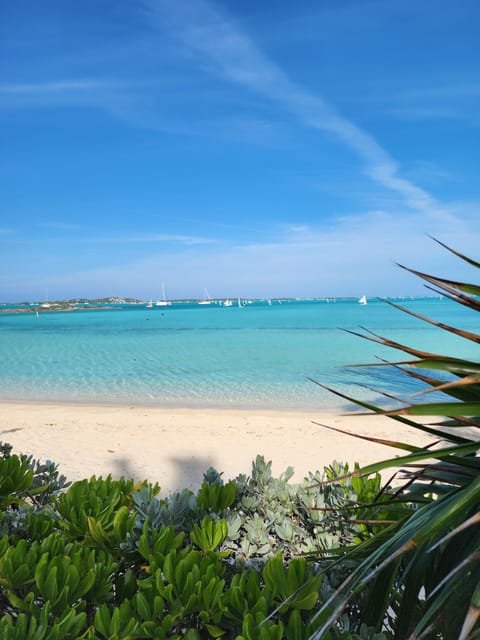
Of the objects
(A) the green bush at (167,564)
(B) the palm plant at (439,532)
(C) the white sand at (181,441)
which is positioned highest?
(B) the palm plant at (439,532)

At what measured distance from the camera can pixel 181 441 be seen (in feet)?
29.7

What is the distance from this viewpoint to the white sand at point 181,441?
7418mm

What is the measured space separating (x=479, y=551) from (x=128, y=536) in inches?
54.5

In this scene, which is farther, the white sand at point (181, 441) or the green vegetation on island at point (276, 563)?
the white sand at point (181, 441)

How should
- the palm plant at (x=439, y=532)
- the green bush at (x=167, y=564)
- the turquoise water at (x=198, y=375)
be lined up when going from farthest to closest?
the turquoise water at (x=198, y=375)
the green bush at (x=167, y=564)
the palm plant at (x=439, y=532)

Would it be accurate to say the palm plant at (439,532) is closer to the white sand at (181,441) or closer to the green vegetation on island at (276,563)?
the green vegetation on island at (276,563)

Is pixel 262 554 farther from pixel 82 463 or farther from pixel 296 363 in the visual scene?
pixel 296 363

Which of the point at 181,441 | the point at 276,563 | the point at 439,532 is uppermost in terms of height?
the point at 439,532

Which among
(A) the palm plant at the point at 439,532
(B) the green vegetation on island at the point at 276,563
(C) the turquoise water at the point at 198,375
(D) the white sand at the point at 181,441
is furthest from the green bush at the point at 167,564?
(C) the turquoise water at the point at 198,375

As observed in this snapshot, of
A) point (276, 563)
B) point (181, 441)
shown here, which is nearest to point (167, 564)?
point (276, 563)

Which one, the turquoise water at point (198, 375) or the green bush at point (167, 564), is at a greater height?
the green bush at point (167, 564)

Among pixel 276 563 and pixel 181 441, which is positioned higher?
pixel 276 563

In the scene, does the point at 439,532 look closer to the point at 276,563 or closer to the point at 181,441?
the point at 276,563

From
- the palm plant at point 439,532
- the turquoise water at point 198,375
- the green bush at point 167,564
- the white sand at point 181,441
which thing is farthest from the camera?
the turquoise water at point 198,375
